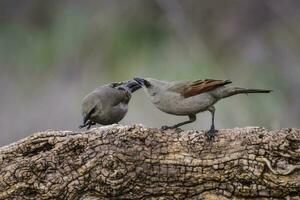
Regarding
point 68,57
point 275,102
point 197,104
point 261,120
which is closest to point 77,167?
point 197,104

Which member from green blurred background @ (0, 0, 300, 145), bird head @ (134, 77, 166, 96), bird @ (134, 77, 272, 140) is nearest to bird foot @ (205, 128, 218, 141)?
bird @ (134, 77, 272, 140)

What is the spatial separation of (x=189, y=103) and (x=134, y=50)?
504 centimetres

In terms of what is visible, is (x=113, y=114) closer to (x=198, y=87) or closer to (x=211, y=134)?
(x=198, y=87)

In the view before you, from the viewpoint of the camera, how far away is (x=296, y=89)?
10383 mm

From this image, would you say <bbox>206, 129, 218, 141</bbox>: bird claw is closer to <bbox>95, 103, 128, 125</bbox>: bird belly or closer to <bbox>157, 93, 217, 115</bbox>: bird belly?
<bbox>157, 93, 217, 115</bbox>: bird belly

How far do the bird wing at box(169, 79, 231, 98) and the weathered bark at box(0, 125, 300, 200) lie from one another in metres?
0.50

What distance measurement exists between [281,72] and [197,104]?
16.9ft

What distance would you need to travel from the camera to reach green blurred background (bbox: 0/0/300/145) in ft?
32.8

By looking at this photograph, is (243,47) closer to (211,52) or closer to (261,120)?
(211,52)

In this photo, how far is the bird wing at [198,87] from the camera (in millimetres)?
5465

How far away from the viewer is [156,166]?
4.91m

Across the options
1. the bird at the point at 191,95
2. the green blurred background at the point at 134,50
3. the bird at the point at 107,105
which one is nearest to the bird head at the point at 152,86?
the bird at the point at 191,95

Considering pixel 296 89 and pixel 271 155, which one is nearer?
pixel 271 155

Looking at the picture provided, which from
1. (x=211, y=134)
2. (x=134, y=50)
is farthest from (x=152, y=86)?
(x=134, y=50)
